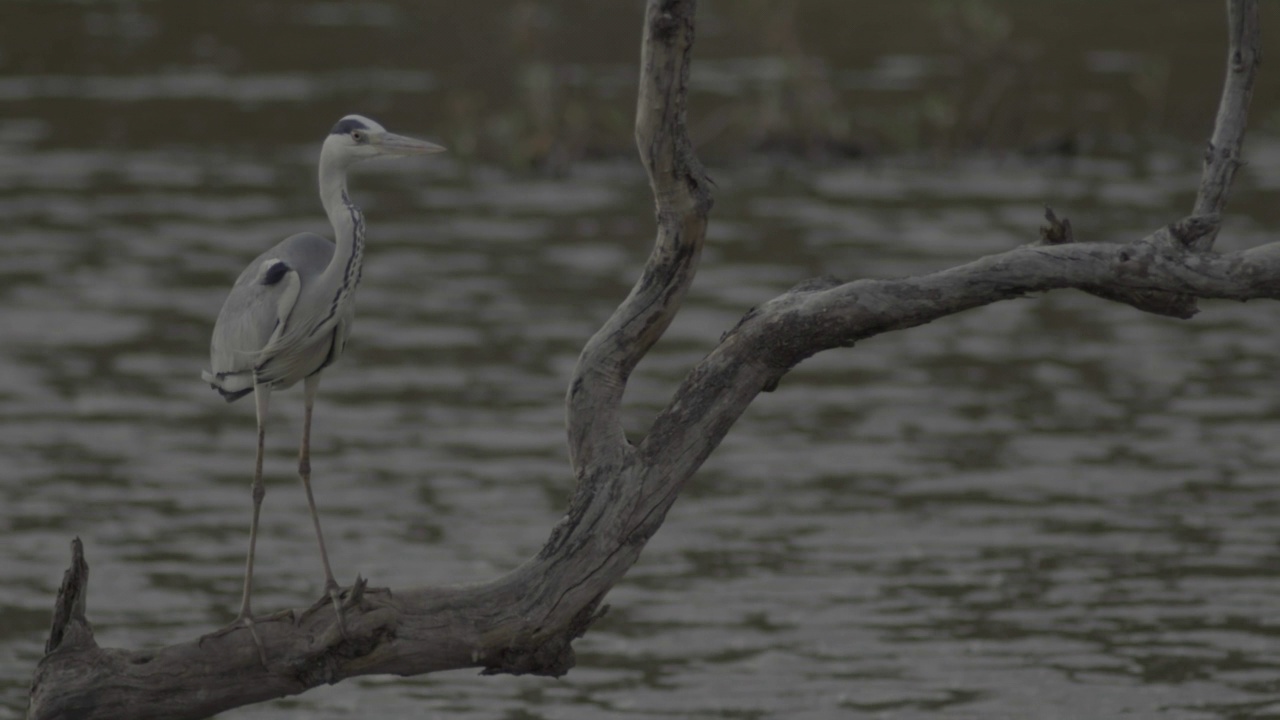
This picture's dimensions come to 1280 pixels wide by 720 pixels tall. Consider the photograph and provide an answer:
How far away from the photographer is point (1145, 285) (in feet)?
22.7

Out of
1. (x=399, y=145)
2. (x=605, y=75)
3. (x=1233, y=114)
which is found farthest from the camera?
(x=605, y=75)

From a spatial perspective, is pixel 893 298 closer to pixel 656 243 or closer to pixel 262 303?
pixel 656 243

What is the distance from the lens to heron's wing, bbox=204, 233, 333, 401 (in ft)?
24.9

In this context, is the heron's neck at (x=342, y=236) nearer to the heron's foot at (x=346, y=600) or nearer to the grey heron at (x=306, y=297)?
the grey heron at (x=306, y=297)

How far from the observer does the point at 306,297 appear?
7566 mm

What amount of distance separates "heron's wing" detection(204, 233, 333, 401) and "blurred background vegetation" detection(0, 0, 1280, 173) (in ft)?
46.7

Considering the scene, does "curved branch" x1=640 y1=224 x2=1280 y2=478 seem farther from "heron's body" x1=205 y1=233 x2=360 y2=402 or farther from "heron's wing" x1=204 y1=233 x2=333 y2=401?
"heron's wing" x1=204 y1=233 x2=333 y2=401

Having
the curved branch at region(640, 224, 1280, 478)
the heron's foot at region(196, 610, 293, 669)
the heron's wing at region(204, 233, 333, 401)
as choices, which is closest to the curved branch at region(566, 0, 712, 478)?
the curved branch at region(640, 224, 1280, 478)

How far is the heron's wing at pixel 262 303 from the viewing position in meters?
7.58

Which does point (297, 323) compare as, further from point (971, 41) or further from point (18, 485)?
point (971, 41)

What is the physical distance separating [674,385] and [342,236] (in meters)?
8.97

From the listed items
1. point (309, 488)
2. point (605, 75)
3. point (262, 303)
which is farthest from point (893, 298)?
point (605, 75)

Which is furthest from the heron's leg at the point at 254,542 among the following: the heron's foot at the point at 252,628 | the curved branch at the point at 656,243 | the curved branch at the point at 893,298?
the curved branch at the point at 893,298

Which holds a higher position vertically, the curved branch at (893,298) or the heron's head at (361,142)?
the heron's head at (361,142)
